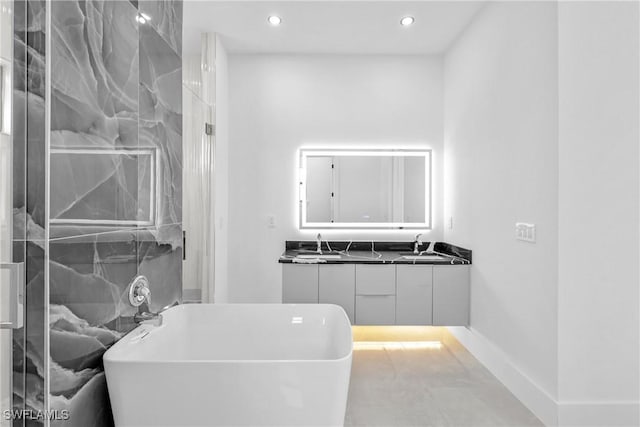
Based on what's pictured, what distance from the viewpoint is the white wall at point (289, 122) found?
141 inches

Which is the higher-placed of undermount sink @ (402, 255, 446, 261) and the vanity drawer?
undermount sink @ (402, 255, 446, 261)

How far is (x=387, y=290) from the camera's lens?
3025 millimetres

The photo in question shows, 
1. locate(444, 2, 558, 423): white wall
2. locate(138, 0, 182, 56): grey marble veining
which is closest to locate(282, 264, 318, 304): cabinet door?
locate(444, 2, 558, 423): white wall

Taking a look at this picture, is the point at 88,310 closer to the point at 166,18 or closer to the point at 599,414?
the point at 166,18

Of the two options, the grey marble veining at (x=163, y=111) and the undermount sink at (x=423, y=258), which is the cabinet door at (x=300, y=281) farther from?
the grey marble veining at (x=163, y=111)

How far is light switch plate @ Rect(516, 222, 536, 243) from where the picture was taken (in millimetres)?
2110

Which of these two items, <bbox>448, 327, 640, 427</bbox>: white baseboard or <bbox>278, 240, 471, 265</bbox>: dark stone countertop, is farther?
<bbox>278, 240, 471, 265</bbox>: dark stone countertop

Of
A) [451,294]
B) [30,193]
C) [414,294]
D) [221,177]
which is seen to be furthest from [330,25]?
[30,193]

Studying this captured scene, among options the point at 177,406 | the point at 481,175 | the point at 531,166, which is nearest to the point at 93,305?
the point at 177,406

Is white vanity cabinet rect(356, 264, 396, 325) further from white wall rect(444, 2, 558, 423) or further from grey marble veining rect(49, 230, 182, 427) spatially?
grey marble veining rect(49, 230, 182, 427)

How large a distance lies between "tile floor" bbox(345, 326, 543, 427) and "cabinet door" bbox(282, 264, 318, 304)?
0.64 m

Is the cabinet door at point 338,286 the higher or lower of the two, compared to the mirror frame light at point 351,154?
lower

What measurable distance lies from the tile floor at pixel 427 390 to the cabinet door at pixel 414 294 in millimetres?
313

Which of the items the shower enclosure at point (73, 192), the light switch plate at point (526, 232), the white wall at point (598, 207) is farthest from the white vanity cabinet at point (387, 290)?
the shower enclosure at point (73, 192)
